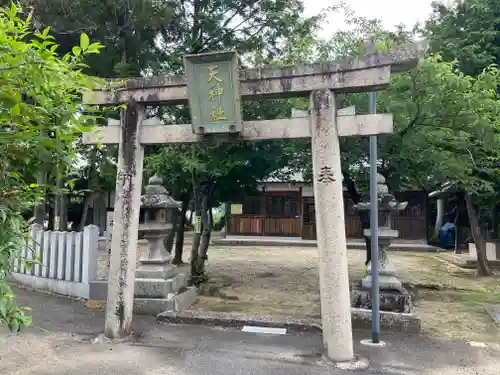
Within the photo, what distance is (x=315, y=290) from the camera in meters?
10.9

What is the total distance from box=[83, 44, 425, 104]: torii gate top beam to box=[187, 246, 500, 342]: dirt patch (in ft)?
14.0

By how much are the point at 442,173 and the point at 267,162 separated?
3944 mm

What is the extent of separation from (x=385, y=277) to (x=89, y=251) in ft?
18.8

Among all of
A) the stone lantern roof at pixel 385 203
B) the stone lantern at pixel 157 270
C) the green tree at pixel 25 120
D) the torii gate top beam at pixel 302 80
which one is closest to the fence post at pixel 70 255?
the stone lantern at pixel 157 270

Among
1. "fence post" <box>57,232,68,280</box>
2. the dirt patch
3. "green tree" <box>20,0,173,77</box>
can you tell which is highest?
"green tree" <box>20,0,173,77</box>

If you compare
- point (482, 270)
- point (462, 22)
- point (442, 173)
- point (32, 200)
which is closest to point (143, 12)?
point (442, 173)

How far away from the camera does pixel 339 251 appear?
5.39 metres

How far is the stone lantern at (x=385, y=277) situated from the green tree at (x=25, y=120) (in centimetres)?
597

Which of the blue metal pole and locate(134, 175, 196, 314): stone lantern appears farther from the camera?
locate(134, 175, 196, 314): stone lantern

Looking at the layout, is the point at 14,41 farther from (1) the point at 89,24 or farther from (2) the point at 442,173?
(1) the point at 89,24

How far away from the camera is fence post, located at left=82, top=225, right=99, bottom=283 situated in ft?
27.5

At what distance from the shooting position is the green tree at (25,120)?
2.23 m

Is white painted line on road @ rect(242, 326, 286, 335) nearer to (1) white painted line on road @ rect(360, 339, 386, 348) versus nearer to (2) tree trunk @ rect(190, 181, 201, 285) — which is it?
(1) white painted line on road @ rect(360, 339, 386, 348)

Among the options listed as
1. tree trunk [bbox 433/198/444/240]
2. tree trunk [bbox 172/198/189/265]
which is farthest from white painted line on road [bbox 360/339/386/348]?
tree trunk [bbox 433/198/444/240]
